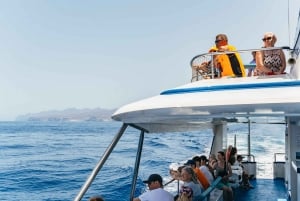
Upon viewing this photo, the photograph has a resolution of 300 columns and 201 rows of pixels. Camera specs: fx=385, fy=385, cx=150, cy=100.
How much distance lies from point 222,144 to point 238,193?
3321mm

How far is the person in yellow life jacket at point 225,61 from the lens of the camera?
5.24m

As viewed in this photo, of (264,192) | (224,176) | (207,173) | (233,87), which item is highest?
(233,87)

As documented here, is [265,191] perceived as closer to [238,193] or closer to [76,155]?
[238,193]

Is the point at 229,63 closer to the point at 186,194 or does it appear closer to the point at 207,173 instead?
the point at 186,194

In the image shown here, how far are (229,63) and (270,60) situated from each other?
73 centimetres

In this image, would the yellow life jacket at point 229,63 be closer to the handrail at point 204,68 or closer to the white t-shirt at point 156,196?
the handrail at point 204,68

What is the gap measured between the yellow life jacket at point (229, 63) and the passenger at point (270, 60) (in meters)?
0.57

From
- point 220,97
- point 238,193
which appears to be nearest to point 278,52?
point 220,97

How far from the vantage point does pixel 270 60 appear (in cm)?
465

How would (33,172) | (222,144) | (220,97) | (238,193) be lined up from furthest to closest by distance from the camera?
(33,172)
(222,144)
(238,193)
(220,97)

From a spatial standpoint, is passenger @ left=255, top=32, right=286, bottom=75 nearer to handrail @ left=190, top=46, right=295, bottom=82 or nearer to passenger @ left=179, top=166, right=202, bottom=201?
handrail @ left=190, top=46, right=295, bottom=82

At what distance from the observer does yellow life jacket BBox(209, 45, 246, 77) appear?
5.24 metres

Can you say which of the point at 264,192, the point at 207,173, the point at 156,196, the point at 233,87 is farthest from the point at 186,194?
the point at 264,192

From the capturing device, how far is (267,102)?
Result: 3059mm
